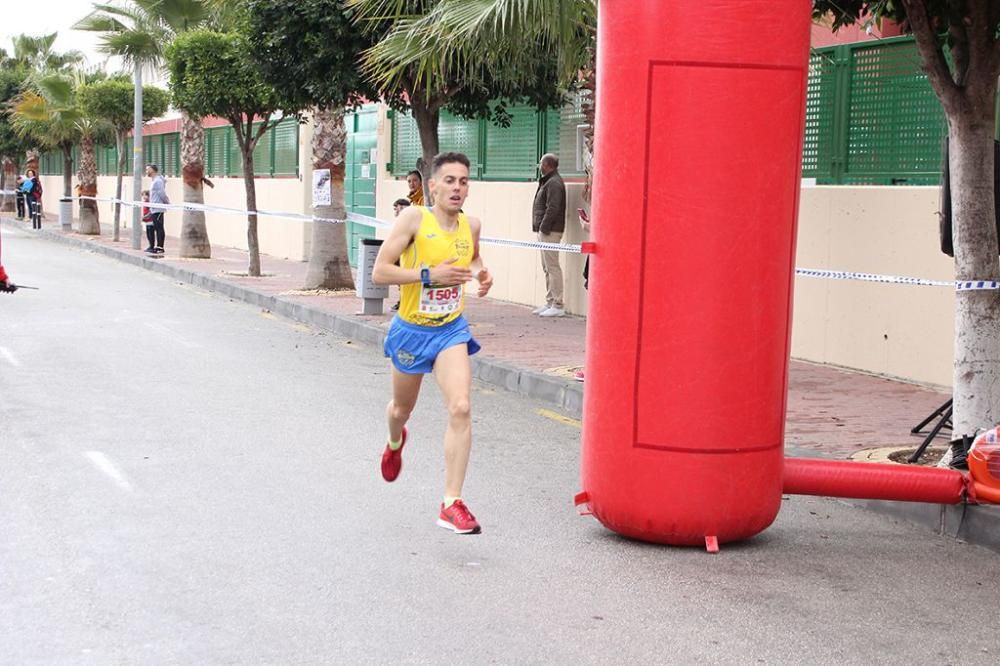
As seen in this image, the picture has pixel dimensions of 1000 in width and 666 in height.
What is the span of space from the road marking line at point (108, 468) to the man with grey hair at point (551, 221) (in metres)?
9.39

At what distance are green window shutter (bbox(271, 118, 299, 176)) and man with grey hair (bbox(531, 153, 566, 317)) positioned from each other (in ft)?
43.0

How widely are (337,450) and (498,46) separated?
4102 millimetres

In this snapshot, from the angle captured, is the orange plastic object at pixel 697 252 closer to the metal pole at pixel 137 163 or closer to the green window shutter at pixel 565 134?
the green window shutter at pixel 565 134

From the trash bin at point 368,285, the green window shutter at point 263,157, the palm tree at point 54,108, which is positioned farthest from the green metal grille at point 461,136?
the palm tree at point 54,108

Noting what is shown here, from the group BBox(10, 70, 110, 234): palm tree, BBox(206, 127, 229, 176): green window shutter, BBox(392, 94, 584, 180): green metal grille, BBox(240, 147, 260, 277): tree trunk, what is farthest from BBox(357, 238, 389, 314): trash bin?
BBox(10, 70, 110, 234): palm tree

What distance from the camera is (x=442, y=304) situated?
264 inches

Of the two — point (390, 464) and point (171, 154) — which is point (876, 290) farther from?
point (171, 154)

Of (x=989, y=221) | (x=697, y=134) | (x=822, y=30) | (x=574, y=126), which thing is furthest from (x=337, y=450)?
(x=574, y=126)

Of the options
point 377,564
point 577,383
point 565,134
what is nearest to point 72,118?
point 565,134

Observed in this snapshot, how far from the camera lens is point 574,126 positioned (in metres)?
18.2

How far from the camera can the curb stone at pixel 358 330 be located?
1116 centimetres

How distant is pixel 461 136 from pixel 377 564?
16041 millimetres

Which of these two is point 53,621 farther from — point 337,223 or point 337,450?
point 337,223

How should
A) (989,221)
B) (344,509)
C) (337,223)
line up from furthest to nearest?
1. (337,223)
2. (989,221)
3. (344,509)
